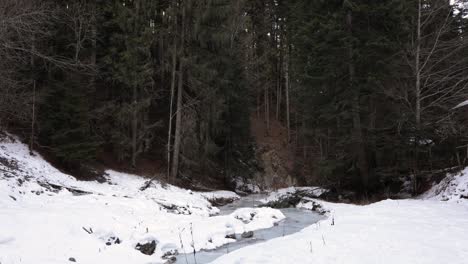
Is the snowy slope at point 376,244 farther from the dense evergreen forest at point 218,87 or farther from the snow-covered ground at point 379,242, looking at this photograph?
the dense evergreen forest at point 218,87

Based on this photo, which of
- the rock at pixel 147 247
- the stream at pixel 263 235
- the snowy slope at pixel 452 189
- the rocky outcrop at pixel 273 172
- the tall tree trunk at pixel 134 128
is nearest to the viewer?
the stream at pixel 263 235

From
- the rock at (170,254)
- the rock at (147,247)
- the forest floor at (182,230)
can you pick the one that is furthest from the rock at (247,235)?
the rock at (147,247)

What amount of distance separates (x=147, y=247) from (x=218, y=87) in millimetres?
14424

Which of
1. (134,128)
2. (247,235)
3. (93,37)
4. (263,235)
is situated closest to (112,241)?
(247,235)

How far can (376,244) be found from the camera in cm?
632

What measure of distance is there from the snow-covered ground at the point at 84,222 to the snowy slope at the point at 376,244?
2.04 m

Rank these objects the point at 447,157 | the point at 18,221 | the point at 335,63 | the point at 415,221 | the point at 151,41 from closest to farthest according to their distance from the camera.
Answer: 1. the point at 18,221
2. the point at 415,221
3. the point at 447,157
4. the point at 335,63
5. the point at 151,41

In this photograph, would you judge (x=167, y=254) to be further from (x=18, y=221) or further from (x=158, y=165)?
(x=158, y=165)

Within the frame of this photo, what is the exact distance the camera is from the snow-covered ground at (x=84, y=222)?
670cm

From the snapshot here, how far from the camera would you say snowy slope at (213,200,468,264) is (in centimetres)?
Result: 554

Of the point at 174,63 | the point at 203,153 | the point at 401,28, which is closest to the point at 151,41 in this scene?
the point at 174,63

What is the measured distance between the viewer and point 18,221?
24.2 ft

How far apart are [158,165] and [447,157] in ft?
49.1

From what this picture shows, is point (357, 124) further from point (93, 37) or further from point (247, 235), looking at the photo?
point (93, 37)
